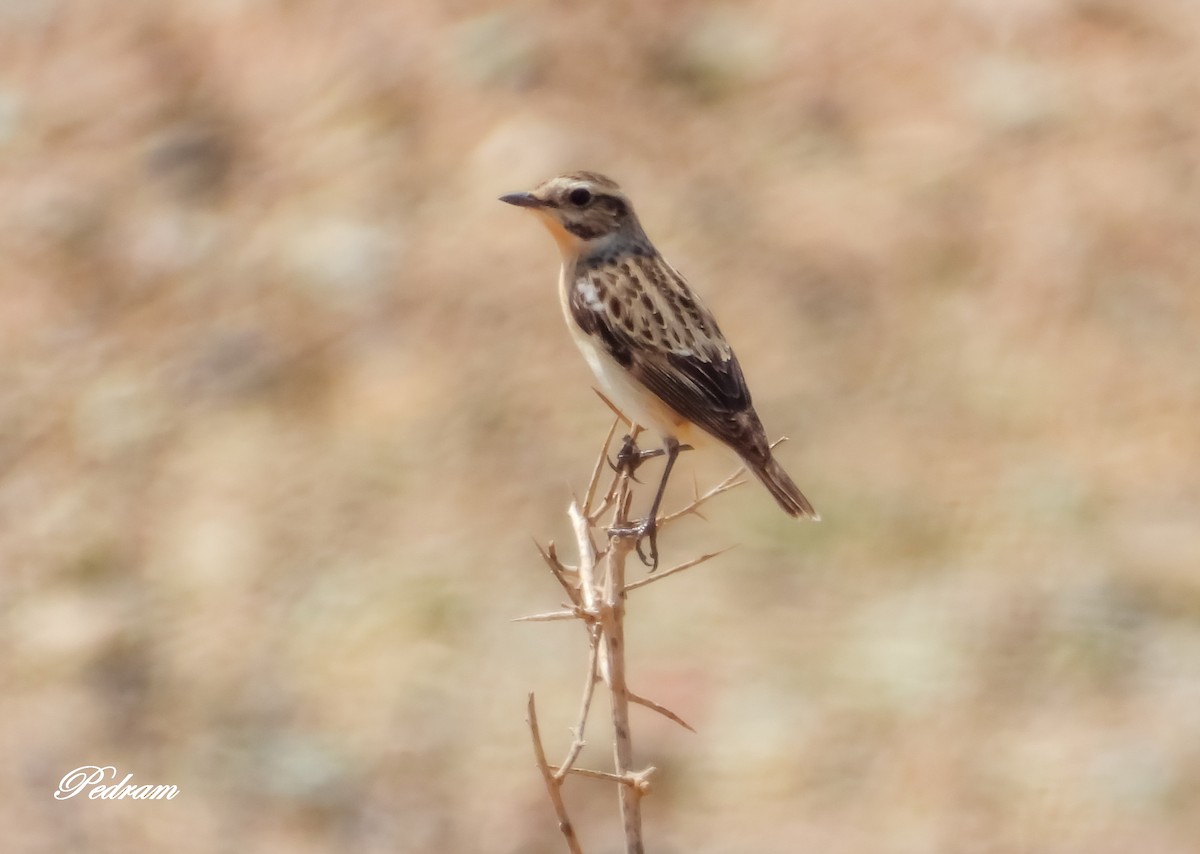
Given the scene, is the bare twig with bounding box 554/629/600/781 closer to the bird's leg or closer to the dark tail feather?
the bird's leg

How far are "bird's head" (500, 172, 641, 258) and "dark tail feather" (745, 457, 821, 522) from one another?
1146 mm

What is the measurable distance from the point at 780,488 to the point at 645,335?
0.74 m

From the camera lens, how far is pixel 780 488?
586cm

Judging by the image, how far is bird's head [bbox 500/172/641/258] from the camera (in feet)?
20.5

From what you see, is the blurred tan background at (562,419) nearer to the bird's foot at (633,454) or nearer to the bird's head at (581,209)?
the bird's foot at (633,454)

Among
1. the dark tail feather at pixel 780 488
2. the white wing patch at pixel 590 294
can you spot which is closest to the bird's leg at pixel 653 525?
the dark tail feather at pixel 780 488

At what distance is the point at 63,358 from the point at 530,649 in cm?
317

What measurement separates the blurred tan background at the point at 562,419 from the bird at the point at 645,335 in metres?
1.93

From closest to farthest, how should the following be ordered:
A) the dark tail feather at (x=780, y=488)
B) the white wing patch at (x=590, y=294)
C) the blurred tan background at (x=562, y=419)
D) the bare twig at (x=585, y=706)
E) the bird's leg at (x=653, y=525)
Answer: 1. the bare twig at (x=585, y=706)
2. the bird's leg at (x=653, y=525)
3. the dark tail feather at (x=780, y=488)
4. the white wing patch at (x=590, y=294)
5. the blurred tan background at (x=562, y=419)

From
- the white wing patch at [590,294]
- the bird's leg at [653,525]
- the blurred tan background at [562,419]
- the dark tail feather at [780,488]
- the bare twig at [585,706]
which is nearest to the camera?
the bare twig at [585,706]

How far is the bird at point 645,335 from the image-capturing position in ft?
19.5

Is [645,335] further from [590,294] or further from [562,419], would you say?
[562,419]

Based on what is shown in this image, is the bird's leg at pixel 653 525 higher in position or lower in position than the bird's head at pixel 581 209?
lower

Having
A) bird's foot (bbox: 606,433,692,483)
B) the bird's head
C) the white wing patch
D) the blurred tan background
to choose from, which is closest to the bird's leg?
bird's foot (bbox: 606,433,692,483)
